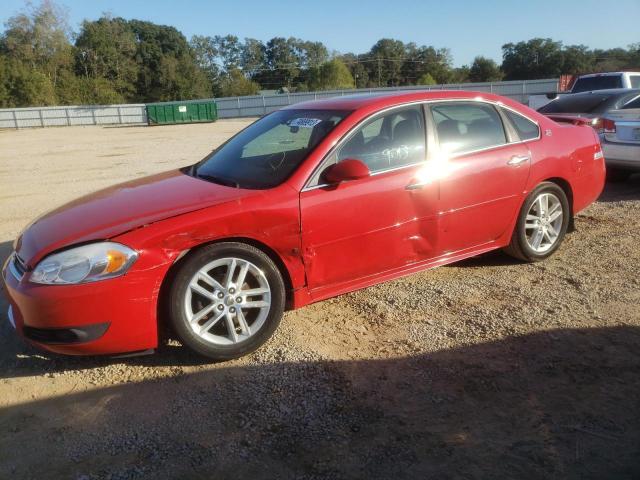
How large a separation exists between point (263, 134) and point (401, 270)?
161cm

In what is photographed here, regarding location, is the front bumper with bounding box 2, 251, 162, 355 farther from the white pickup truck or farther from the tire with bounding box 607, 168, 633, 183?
the white pickup truck

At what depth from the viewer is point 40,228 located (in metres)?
3.53

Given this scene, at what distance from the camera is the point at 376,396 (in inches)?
114

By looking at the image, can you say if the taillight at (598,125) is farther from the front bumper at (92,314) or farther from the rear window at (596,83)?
the front bumper at (92,314)

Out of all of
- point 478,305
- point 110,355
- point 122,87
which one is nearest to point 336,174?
point 478,305

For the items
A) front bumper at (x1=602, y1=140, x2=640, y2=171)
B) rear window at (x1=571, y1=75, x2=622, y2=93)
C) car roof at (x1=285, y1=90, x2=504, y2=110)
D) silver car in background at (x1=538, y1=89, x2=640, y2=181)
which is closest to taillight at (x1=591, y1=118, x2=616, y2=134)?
Answer: silver car in background at (x1=538, y1=89, x2=640, y2=181)

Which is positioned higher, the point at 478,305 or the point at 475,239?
the point at 475,239

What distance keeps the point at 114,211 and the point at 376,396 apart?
→ 201 cm

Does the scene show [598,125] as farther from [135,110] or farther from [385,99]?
[135,110]

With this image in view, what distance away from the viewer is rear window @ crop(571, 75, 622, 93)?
14.1 meters

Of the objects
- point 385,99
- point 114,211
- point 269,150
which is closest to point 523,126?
point 385,99

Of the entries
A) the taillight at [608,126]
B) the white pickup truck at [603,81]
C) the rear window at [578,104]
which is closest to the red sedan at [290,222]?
the taillight at [608,126]

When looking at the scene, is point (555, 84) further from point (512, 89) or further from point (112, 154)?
point (112, 154)

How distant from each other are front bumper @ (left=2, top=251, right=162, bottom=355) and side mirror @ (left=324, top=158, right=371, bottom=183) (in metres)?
1.27
